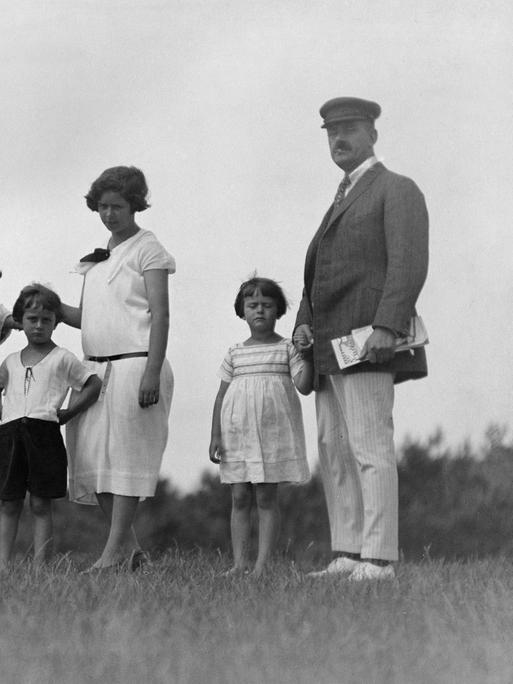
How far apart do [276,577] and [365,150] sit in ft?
5.63

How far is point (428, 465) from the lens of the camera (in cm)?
783

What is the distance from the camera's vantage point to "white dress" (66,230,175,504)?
4.60 m

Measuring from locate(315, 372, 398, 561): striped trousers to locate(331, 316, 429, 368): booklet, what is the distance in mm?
79

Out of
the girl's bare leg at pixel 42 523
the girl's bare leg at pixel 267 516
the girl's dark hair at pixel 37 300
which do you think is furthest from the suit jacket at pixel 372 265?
the girl's bare leg at pixel 42 523

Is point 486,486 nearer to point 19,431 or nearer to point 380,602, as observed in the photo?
point 19,431

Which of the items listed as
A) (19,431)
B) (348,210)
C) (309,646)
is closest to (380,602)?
(309,646)

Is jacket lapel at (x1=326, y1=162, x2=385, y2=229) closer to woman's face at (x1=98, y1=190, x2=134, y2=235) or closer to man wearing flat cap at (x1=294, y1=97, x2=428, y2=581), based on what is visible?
man wearing flat cap at (x1=294, y1=97, x2=428, y2=581)

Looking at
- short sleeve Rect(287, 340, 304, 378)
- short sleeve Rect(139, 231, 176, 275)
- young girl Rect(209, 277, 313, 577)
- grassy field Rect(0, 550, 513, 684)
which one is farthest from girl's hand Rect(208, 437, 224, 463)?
grassy field Rect(0, 550, 513, 684)

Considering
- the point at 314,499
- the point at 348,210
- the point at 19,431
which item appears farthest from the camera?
the point at 314,499

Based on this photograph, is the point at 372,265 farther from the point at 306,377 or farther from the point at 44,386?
the point at 44,386

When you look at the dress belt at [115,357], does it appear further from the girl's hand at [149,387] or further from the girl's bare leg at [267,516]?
the girl's bare leg at [267,516]

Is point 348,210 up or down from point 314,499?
up

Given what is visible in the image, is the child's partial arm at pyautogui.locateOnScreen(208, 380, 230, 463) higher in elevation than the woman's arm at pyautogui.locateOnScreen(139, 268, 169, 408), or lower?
lower

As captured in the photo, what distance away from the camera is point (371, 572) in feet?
13.3
